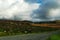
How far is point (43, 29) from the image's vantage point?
130 m

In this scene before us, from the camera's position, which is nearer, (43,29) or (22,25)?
(43,29)

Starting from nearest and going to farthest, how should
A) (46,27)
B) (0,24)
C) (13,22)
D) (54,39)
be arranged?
(54,39), (46,27), (0,24), (13,22)

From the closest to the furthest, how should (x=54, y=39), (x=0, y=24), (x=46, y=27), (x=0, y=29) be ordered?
(x=54, y=39) → (x=46, y=27) → (x=0, y=29) → (x=0, y=24)

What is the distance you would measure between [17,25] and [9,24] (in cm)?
931

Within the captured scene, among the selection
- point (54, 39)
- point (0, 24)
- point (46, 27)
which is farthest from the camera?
point (0, 24)

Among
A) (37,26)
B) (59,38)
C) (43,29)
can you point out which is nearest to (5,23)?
(37,26)

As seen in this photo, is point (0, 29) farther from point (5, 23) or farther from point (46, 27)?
point (46, 27)

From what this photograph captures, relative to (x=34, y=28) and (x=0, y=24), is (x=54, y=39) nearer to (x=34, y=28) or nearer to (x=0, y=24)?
(x=34, y=28)

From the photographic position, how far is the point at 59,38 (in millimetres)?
45719

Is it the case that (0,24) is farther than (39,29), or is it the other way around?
(0,24)

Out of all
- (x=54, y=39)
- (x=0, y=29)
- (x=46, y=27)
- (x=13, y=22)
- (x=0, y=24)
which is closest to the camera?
(x=54, y=39)

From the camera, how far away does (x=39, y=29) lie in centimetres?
13538

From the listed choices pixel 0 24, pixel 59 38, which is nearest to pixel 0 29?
pixel 0 24

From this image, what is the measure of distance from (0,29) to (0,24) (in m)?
13.0
